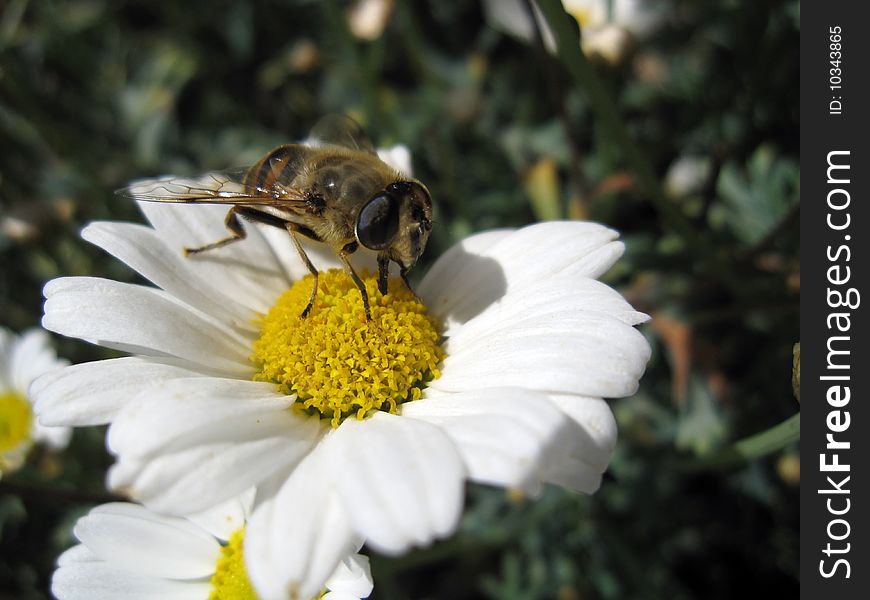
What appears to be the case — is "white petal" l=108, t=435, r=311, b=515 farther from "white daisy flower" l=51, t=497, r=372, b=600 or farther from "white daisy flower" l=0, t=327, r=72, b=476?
"white daisy flower" l=0, t=327, r=72, b=476

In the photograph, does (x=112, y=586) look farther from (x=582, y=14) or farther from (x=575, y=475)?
(x=582, y=14)

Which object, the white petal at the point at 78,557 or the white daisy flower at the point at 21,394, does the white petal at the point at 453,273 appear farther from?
the white daisy flower at the point at 21,394

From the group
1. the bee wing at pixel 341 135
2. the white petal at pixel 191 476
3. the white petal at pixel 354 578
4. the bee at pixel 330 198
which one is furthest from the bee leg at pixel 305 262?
the white petal at pixel 354 578

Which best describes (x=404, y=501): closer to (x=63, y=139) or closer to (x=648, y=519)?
(x=648, y=519)

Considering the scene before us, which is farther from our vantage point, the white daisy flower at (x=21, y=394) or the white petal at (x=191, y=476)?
the white daisy flower at (x=21, y=394)

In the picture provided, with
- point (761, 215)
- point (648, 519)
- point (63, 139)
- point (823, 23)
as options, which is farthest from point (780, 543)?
point (63, 139)

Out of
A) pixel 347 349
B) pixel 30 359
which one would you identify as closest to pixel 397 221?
pixel 347 349
